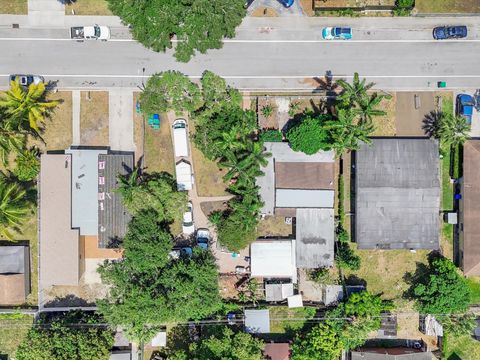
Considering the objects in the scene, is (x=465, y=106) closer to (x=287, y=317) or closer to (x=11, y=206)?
(x=287, y=317)

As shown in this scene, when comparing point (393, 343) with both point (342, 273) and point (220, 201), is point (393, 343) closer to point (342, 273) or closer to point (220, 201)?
point (342, 273)

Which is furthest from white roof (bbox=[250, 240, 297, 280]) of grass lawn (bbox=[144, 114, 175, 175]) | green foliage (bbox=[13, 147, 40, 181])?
green foliage (bbox=[13, 147, 40, 181])

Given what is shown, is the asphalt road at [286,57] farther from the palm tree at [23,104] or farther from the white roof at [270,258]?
the white roof at [270,258]

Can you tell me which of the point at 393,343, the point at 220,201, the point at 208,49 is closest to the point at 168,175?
the point at 220,201

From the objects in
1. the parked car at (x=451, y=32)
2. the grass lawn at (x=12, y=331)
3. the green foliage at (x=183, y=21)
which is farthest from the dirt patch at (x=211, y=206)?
the parked car at (x=451, y=32)

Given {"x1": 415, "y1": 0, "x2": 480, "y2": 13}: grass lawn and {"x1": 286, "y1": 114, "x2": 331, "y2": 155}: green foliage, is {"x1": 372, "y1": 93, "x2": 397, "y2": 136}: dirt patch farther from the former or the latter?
{"x1": 415, "y1": 0, "x2": 480, "y2": 13}: grass lawn

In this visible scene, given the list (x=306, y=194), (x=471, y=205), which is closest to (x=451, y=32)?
(x=471, y=205)

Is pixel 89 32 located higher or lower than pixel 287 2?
lower
